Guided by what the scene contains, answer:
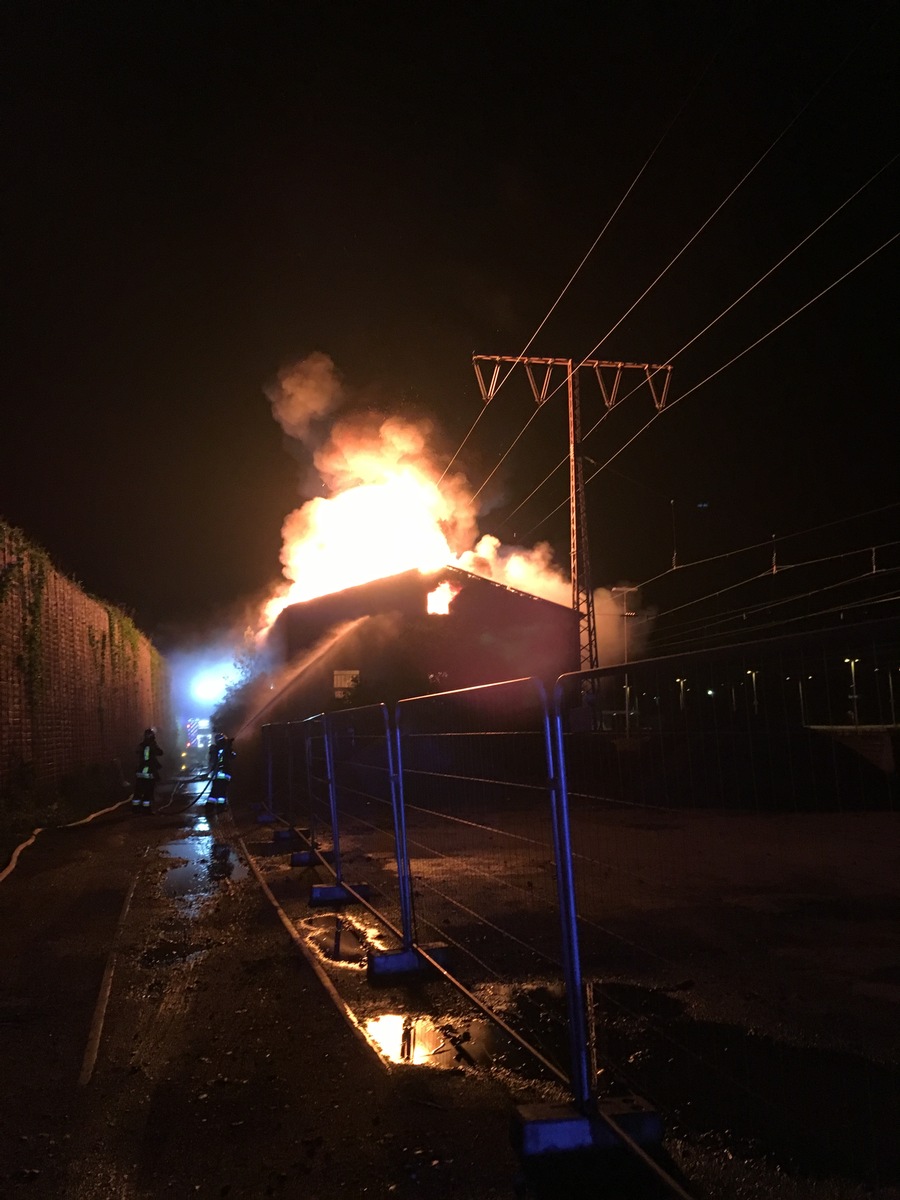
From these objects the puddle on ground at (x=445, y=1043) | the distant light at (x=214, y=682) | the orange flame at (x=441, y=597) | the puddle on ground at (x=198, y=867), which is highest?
the orange flame at (x=441, y=597)

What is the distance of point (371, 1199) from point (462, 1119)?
1.99 feet

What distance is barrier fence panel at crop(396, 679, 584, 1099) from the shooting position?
12.0ft

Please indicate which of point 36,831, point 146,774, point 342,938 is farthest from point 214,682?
point 342,938

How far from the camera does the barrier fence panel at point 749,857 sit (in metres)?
2.32

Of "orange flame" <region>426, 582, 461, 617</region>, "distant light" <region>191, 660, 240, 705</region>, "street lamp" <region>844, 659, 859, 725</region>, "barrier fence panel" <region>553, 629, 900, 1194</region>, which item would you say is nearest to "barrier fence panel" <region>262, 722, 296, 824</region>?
"barrier fence panel" <region>553, 629, 900, 1194</region>

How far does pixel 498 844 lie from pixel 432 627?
23.4 m

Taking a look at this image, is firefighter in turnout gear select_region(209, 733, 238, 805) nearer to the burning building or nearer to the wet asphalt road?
the wet asphalt road

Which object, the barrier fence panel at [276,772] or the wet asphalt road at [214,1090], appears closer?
the wet asphalt road at [214,1090]

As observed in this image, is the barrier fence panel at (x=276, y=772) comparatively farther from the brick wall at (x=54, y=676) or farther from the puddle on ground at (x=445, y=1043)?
the puddle on ground at (x=445, y=1043)

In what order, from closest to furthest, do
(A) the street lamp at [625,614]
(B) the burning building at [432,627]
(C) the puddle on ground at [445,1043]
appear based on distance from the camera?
(C) the puddle on ground at [445,1043] < (B) the burning building at [432,627] < (A) the street lamp at [625,614]

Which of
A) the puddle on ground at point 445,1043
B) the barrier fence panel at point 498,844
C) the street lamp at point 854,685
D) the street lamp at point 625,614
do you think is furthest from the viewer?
the street lamp at point 625,614

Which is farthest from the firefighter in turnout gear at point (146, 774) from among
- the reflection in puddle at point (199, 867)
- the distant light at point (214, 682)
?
the distant light at point (214, 682)

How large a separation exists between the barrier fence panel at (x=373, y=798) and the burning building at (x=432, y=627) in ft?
60.8

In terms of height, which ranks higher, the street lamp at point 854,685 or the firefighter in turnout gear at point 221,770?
the street lamp at point 854,685
